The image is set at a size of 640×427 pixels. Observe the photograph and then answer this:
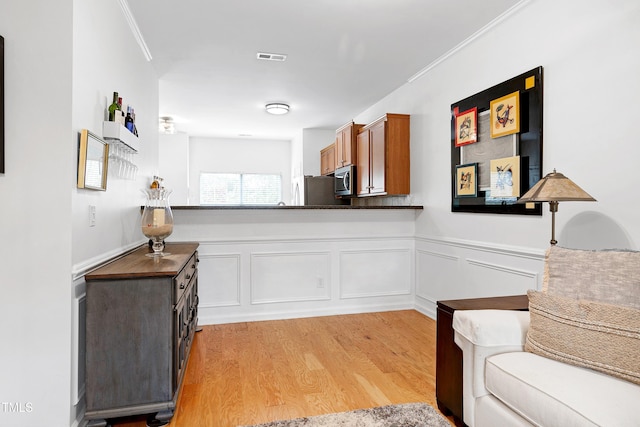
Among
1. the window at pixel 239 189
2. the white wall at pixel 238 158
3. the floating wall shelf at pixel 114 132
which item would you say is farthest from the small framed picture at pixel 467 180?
the window at pixel 239 189

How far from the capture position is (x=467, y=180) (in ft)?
10.5

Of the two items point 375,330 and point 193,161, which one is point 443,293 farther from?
point 193,161

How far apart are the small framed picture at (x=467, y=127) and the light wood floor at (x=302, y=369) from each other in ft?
5.54

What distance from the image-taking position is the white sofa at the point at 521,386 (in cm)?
122

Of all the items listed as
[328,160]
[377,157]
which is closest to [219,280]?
[377,157]

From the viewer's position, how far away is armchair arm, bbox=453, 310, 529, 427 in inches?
65.3

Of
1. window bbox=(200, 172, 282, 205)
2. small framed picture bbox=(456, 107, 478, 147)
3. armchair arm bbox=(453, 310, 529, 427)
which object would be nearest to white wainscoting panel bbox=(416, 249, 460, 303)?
small framed picture bbox=(456, 107, 478, 147)

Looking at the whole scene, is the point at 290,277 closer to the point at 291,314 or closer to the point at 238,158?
the point at 291,314

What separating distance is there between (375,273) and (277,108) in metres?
2.73

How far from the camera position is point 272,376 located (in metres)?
2.51

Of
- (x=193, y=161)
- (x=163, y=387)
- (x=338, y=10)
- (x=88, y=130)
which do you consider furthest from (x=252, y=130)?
(x=163, y=387)

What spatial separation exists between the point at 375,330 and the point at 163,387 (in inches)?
77.6

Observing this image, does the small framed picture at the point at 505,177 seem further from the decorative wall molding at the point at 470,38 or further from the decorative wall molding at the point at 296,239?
the decorative wall molding at the point at 296,239

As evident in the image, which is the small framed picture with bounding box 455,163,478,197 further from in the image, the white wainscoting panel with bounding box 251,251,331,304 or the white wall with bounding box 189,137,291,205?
the white wall with bounding box 189,137,291,205
